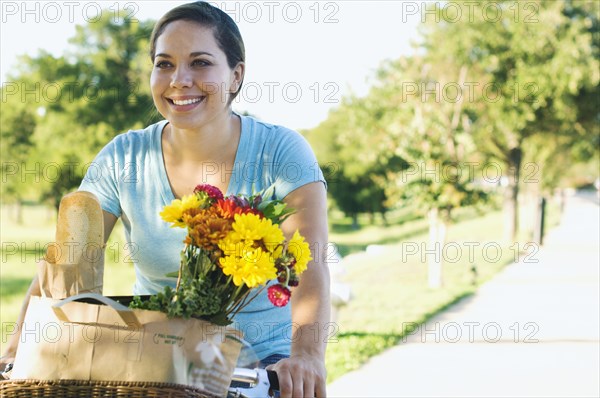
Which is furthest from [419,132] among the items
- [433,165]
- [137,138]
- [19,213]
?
[19,213]

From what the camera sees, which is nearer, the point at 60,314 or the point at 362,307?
the point at 60,314

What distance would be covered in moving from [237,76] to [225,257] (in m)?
0.95

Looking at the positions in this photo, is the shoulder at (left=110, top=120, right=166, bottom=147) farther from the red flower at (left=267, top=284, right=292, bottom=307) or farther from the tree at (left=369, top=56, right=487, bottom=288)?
the tree at (left=369, top=56, right=487, bottom=288)

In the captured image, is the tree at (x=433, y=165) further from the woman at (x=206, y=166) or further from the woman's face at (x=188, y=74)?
the woman's face at (x=188, y=74)

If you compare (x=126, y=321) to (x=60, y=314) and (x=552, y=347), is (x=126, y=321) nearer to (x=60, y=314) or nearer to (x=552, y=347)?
(x=60, y=314)

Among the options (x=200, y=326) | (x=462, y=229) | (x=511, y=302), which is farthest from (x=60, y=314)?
(x=462, y=229)

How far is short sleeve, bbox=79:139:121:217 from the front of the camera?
104 inches

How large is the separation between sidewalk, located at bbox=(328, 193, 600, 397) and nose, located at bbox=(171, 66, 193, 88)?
466cm

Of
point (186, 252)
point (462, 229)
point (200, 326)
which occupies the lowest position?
point (462, 229)

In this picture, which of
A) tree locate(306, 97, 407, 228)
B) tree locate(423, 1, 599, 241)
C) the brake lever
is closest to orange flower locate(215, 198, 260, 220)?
the brake lever

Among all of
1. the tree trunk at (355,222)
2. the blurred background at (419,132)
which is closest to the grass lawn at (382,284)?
the blurred background at (419,132)

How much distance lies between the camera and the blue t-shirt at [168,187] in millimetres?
2555

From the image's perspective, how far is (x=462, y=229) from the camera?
114 feet

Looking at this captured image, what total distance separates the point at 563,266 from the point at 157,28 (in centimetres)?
1666
